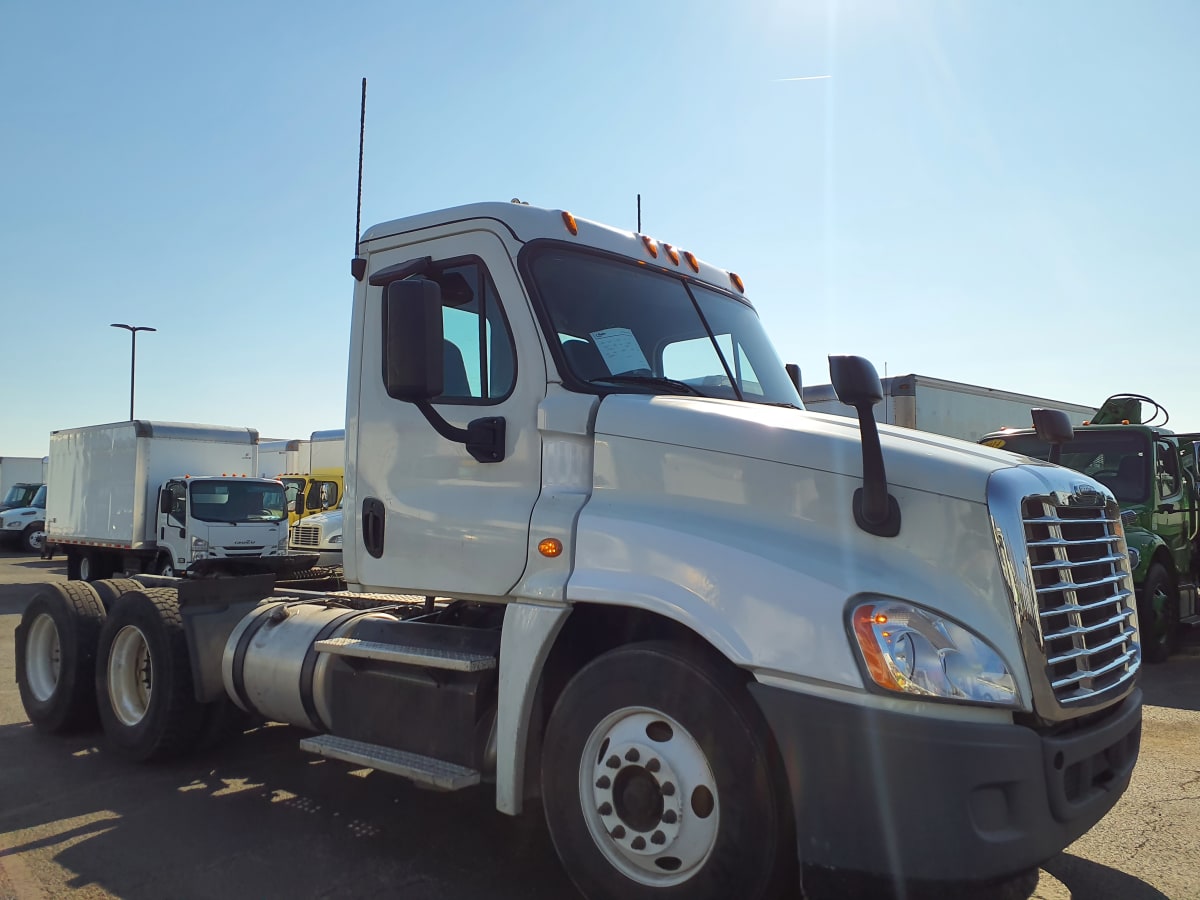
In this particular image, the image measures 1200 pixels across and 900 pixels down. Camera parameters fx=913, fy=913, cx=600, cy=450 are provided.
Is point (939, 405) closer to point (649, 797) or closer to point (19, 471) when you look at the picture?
point (649, 797)

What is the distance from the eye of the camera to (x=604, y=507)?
3.47 m

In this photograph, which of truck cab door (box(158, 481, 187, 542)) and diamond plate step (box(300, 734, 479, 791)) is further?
truck cab door (box(158, 481, 187, 542))

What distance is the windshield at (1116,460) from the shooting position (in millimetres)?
9820

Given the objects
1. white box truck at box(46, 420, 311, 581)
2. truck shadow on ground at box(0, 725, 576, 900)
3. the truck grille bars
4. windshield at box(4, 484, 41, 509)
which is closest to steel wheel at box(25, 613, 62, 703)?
truck shadow on ground at box(0, 725, 576, 900)

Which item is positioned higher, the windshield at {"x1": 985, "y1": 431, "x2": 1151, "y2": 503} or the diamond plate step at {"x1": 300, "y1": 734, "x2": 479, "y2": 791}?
the windshield at {"x1": 985, "y1": 431, "x2": 1151, "y2": 503}

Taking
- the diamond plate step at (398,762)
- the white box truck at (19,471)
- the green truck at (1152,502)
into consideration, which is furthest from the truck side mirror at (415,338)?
the white box truck at (19,471)

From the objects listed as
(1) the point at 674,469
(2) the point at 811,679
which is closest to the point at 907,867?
(2) the point at 811,679

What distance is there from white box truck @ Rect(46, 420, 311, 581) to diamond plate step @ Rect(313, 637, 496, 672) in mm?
11751

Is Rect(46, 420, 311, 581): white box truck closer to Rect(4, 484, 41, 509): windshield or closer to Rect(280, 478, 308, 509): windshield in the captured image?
Rect(280, 478, 308, 509): windshield

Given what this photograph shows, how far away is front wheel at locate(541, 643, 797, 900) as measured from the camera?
287 centimetres

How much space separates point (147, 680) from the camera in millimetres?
5973

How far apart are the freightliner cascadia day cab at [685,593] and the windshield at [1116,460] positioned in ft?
23.4

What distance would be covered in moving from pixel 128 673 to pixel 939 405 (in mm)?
10310

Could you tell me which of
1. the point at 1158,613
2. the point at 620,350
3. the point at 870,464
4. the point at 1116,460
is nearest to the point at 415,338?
the point at 620,350
